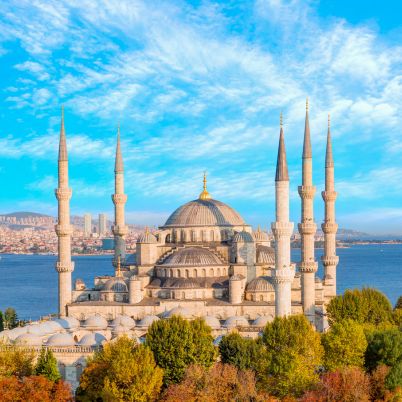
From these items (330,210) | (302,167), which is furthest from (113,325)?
(330,210)

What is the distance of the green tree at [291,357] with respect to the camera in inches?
815

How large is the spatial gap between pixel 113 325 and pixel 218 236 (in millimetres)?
9609

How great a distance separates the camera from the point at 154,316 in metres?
30.1

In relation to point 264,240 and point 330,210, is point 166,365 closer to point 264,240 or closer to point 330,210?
point 264,240

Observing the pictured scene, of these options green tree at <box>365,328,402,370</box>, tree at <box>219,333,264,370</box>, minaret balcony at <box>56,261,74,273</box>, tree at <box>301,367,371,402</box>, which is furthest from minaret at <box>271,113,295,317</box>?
minaret balcony at <box>56,261,74,273</box>

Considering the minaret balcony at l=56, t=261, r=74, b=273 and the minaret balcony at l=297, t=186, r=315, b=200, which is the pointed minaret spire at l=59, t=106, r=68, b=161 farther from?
the minaret balcony at l=297, t=186, r=315, b=200

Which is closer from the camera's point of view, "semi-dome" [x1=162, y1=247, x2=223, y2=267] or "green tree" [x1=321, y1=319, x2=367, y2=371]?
"green tree" [x1=321, y1=319, x2=367, y2=371]

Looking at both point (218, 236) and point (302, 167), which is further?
point (218, 236)

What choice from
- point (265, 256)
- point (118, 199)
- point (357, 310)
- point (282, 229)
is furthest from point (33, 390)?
point (118, 199)

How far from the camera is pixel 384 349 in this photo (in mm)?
21938

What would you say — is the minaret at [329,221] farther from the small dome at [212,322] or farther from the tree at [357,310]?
the small dome at [212,322]

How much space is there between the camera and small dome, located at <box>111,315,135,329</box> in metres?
29.6

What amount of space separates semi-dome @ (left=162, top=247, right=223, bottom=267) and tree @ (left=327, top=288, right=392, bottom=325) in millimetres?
7020

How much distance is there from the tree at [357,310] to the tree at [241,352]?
7850mm
